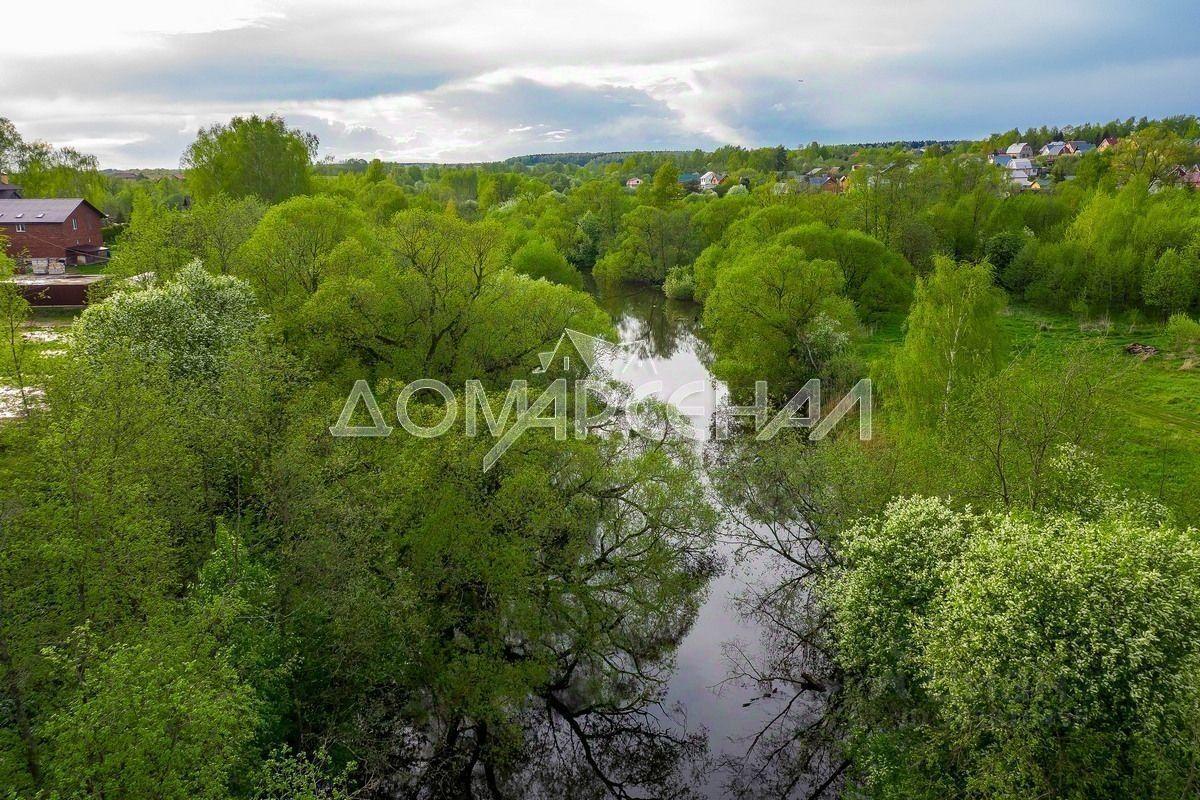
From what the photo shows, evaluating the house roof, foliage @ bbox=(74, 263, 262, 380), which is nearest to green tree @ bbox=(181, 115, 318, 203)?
the house roof

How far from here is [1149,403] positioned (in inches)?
1357

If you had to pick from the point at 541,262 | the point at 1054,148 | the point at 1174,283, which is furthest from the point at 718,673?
the point at 1054,148

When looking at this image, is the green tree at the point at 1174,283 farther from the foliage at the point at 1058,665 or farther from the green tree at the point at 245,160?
the green tree at the point at 245,160

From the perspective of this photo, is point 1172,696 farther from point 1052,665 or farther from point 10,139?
point 10,139

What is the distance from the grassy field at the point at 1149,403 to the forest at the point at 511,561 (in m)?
0.26

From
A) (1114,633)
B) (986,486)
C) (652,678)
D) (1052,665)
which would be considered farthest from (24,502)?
(986,486)

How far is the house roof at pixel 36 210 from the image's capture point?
55.9m

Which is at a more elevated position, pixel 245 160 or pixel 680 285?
pixel 245 160

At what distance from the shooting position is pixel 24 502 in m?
13.5

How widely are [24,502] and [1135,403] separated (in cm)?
4204

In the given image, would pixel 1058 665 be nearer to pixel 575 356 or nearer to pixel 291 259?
pixel 575 356

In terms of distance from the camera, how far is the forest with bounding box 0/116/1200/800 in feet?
34.9

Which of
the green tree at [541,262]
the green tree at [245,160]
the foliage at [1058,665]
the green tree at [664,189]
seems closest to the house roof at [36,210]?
the green tree at [245,160]

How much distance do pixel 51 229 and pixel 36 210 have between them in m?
2.68
